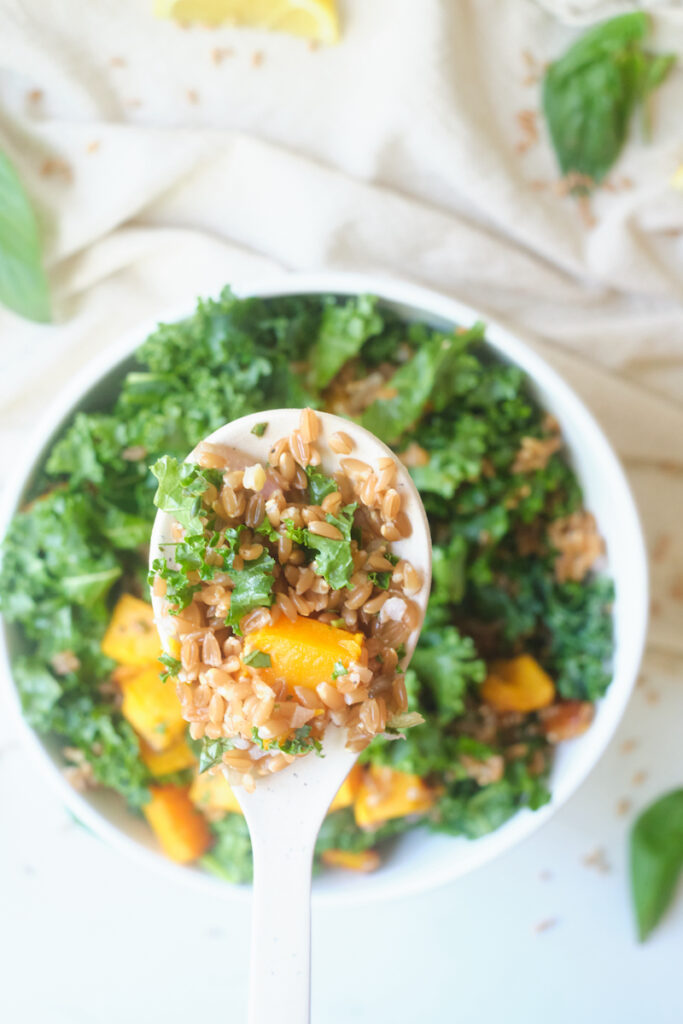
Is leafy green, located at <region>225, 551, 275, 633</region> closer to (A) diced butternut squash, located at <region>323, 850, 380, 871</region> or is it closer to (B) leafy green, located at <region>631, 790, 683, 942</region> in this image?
(A) diced butternut squash, located at <region>323, 850, 380, 871</region>

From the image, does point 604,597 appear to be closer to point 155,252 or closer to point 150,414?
point 150,414

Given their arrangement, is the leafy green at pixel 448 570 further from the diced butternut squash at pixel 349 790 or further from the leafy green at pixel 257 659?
the leafy green at pixel 257 659

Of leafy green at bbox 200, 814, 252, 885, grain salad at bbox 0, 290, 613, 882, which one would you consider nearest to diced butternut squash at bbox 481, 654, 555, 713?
grain salad at bbox 0, 290, 613, 882

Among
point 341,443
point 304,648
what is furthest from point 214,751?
point 341,443

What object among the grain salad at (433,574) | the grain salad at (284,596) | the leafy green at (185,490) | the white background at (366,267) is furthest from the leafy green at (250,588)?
the white background at (366,267)

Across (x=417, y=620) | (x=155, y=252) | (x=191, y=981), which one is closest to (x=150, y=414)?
(x=155, y=252)

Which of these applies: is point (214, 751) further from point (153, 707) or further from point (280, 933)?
point (153, 707)

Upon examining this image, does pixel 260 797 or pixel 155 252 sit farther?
pixel 155 252
